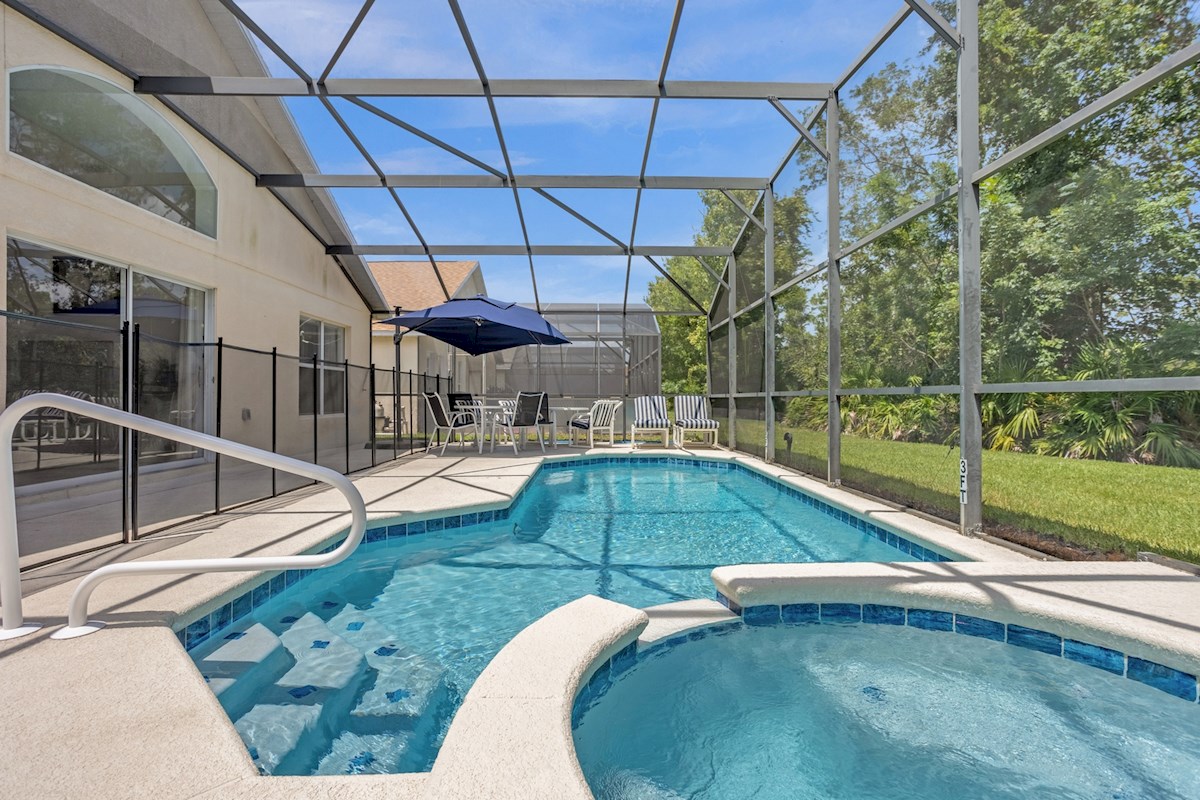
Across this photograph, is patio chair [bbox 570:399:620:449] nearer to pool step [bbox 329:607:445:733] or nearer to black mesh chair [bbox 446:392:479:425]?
black mesh chair [bbox 446:392:479:425]

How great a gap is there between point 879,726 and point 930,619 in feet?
2.98

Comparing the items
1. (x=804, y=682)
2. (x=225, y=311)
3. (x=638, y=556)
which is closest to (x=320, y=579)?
(x=638, y=556)

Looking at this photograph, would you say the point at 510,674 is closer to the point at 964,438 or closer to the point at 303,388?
the point at 964,438

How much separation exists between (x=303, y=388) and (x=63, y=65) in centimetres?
422

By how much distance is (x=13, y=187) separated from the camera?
444cm

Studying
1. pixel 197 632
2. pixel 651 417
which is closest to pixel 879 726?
pixel 197 632

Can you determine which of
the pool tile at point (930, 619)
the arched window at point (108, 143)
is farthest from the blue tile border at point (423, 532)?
the arched window at point (108, 143)

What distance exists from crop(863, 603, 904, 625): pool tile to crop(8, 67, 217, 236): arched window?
6.93 meters

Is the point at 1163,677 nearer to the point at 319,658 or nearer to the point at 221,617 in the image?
the point at 319,658

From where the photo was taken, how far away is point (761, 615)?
280cm

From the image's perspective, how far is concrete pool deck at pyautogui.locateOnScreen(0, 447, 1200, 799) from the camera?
1.34m

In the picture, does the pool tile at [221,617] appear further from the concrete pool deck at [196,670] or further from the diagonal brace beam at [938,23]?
the diagonal brace beam at [938,23]

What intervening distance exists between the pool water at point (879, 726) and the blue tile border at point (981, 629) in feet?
0.13

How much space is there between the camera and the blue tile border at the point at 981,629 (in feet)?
7.21
